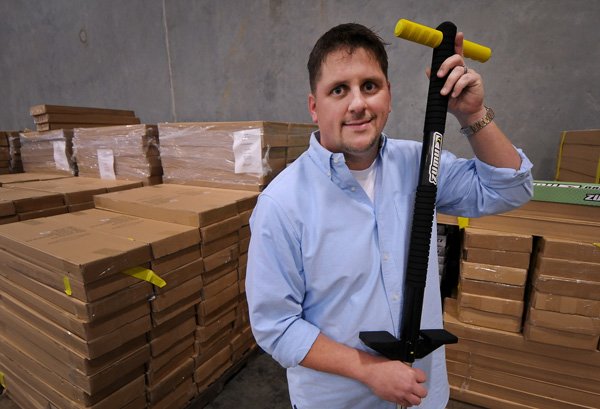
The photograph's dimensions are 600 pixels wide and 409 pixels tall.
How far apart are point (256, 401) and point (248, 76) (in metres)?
Answer: 2.92

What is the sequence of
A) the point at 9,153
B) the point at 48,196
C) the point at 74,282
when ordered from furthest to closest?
the point at 9,153 < the point at 48,196 < the point at 74,282

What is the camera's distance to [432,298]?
1116mm

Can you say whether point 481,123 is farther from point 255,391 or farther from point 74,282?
point 255,391

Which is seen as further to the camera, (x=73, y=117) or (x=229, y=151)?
(x=73, y=117)

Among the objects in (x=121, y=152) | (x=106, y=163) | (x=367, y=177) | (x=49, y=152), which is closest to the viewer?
(x=367, y=177)

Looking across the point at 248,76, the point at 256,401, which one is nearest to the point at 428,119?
the point at 256,401

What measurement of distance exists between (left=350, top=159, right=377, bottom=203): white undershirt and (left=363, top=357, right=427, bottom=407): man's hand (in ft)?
1.72

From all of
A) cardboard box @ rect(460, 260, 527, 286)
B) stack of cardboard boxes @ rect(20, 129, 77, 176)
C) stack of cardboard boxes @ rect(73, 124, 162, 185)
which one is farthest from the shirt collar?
stack of cardboard boxes @ rect(20, 129, 77, 176)

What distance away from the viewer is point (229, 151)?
7.65ft

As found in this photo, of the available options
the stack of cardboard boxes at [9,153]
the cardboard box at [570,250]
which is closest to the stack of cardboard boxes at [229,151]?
the cardboard box at [570,250]

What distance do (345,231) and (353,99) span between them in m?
0.39

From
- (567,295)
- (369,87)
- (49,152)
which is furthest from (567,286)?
(49,152)

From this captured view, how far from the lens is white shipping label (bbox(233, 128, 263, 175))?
221 centimetres

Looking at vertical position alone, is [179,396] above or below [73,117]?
below
